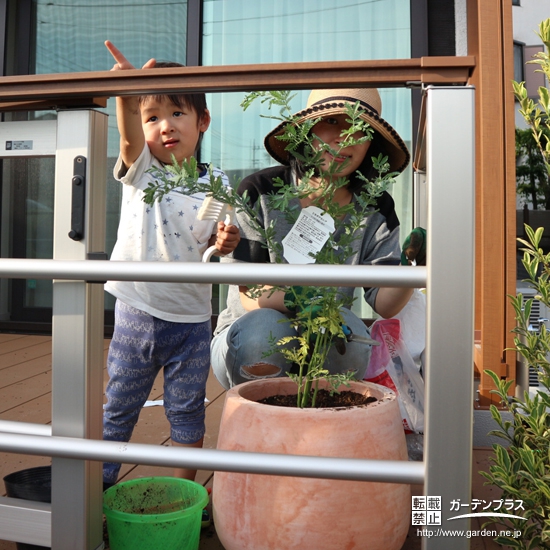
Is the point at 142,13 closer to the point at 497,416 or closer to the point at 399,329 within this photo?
the point at 399,329

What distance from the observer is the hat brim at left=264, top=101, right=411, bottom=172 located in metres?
1.16

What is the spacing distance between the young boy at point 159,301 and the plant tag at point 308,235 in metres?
0.50

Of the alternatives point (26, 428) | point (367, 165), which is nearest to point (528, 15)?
point (367, 165)

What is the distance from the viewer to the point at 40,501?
94cm

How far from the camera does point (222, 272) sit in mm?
783

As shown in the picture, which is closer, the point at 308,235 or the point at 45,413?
the point at 308,235

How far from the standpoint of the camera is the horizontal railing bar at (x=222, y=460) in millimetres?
745

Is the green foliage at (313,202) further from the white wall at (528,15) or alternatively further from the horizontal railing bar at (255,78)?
the white wall at (528,15)

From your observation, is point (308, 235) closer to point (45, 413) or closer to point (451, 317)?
point (451, 317)

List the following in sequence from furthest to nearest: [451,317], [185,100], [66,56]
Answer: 1. [66,56]
2. [185,100]
3. [451,317]

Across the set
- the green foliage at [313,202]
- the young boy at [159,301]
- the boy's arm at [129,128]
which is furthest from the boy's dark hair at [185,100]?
the green foliage at [313,202]

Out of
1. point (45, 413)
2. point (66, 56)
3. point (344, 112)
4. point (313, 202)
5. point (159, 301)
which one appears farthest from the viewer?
point (66, 56)

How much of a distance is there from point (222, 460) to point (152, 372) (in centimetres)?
69

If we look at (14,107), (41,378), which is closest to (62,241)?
(14,107)
